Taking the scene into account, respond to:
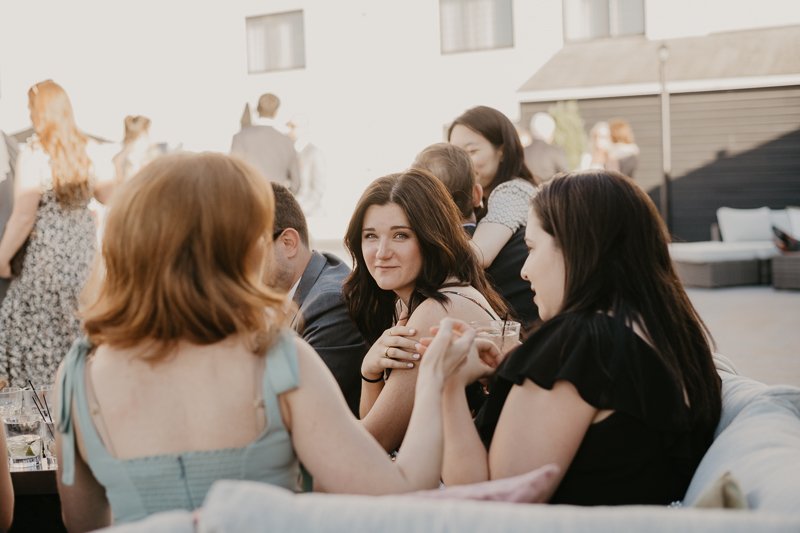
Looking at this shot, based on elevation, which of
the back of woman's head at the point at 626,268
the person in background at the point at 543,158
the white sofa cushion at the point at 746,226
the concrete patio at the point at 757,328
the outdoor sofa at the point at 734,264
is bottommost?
the concrete patio at the point at 757,328

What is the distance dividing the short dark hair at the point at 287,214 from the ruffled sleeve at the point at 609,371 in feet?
4.72

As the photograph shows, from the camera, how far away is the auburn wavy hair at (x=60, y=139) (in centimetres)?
379

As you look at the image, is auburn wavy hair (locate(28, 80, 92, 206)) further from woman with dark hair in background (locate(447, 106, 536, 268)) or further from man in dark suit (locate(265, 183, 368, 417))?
woman with dark hair in background (locate(447, 106, 536, 268))

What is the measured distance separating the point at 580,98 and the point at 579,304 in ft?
47.8

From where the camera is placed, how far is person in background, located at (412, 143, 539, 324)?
11.0ft

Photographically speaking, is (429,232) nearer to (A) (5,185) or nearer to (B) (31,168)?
(B) (31,168)

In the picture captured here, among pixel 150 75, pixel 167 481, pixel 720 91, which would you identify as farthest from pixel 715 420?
pixel 150 75

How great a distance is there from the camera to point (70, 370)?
1.39m

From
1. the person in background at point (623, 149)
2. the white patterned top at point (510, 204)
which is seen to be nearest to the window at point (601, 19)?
the person in background at point (623, 149)

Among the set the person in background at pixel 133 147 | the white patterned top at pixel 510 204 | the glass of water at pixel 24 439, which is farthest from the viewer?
the person in background at pixel 133 147

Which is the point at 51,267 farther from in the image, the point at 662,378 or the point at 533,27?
the point at 533,27

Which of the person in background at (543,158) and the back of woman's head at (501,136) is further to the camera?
the person in background at (543,158)

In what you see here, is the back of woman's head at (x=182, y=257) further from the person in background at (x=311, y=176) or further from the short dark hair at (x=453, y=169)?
the person in background at (x=311, y=176)

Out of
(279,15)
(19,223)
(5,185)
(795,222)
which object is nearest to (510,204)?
(19,223)
